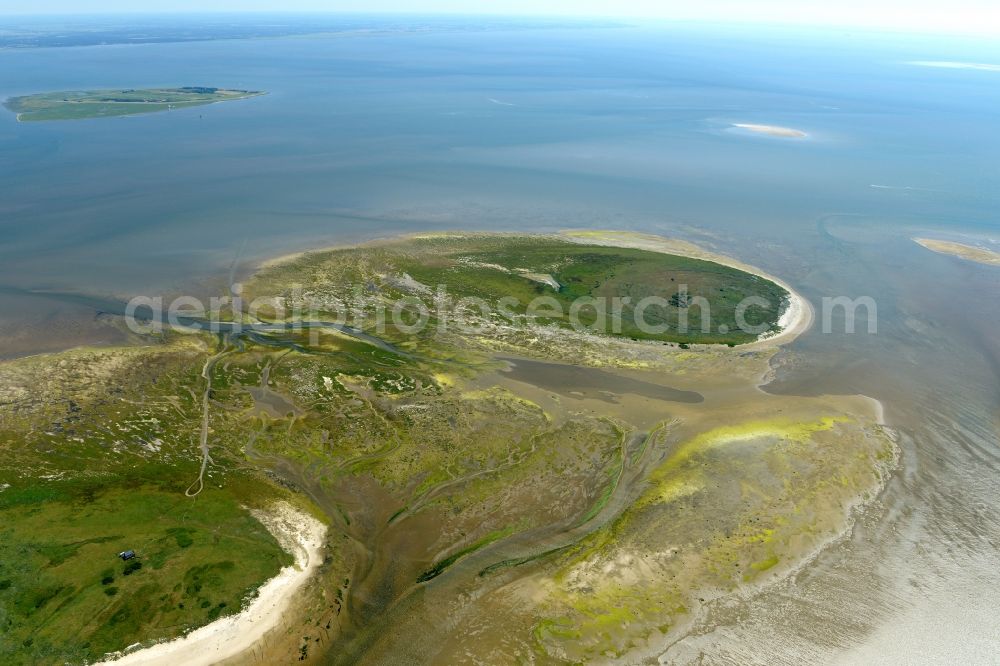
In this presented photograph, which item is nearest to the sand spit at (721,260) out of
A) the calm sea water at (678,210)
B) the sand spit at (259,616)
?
the calm sea water at (678,210)

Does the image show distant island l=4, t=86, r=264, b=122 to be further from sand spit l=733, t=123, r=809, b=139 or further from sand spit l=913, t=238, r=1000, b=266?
sand spit l=913, t=238, r=1000, b=266

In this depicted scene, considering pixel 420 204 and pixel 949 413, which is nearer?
pixel 949 413

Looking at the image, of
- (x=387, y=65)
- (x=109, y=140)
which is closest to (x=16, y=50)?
(x=387, y=65)

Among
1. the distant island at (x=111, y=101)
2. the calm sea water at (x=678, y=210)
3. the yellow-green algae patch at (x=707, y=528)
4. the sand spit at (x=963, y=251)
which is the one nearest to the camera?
the yellow-green algae patch at (x=707, y=528)

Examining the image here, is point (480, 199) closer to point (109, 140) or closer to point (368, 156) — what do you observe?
point (368, 156)

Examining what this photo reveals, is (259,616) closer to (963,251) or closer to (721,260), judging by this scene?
(721,260)

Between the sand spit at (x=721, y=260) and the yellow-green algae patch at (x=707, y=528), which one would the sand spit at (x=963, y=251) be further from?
the yellow-green algae patch at (x=707, y=528)
